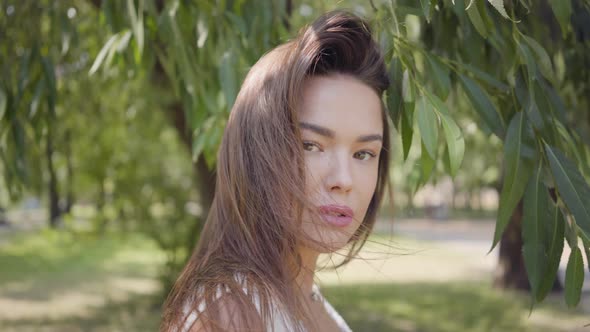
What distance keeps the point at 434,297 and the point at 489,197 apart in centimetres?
3381

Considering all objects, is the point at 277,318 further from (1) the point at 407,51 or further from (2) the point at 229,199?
(1) the point at 407,51

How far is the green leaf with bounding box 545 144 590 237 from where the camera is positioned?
1.37 meters

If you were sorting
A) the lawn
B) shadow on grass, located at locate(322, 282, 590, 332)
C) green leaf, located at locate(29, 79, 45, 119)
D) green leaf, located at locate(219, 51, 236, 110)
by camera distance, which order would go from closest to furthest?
green leaf, located at locate(219, 51, 236, 110) → green leaf, located at locate(29, 79, 45, 119) → shadow on grass, located at locate(322, 282, 590, 332) → the lawn

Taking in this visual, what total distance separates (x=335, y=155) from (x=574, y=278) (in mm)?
623

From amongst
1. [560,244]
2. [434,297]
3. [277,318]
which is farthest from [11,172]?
[434,297]

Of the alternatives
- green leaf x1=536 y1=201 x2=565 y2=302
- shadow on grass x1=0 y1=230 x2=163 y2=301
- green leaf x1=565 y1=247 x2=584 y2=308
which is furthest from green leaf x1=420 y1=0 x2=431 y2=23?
shadow on grass x1=0 y1=230 x2=163 y2=301

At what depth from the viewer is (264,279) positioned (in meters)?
1.28

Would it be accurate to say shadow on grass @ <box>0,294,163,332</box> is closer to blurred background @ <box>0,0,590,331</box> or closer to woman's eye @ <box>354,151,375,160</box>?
blurred background @ <box>0,0,590,331</box>

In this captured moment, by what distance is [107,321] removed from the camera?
7.33 meters

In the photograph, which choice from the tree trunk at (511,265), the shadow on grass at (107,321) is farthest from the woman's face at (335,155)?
the tree trunk at (511,265)

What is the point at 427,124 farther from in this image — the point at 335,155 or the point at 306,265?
the point at 306,265

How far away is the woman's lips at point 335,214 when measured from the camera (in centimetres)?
138

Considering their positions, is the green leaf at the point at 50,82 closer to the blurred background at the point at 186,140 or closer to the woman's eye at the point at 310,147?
the blurred background at the point at 186,140

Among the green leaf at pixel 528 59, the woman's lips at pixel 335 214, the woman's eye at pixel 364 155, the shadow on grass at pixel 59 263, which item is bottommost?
the shadow on grass at pixel 59 263
